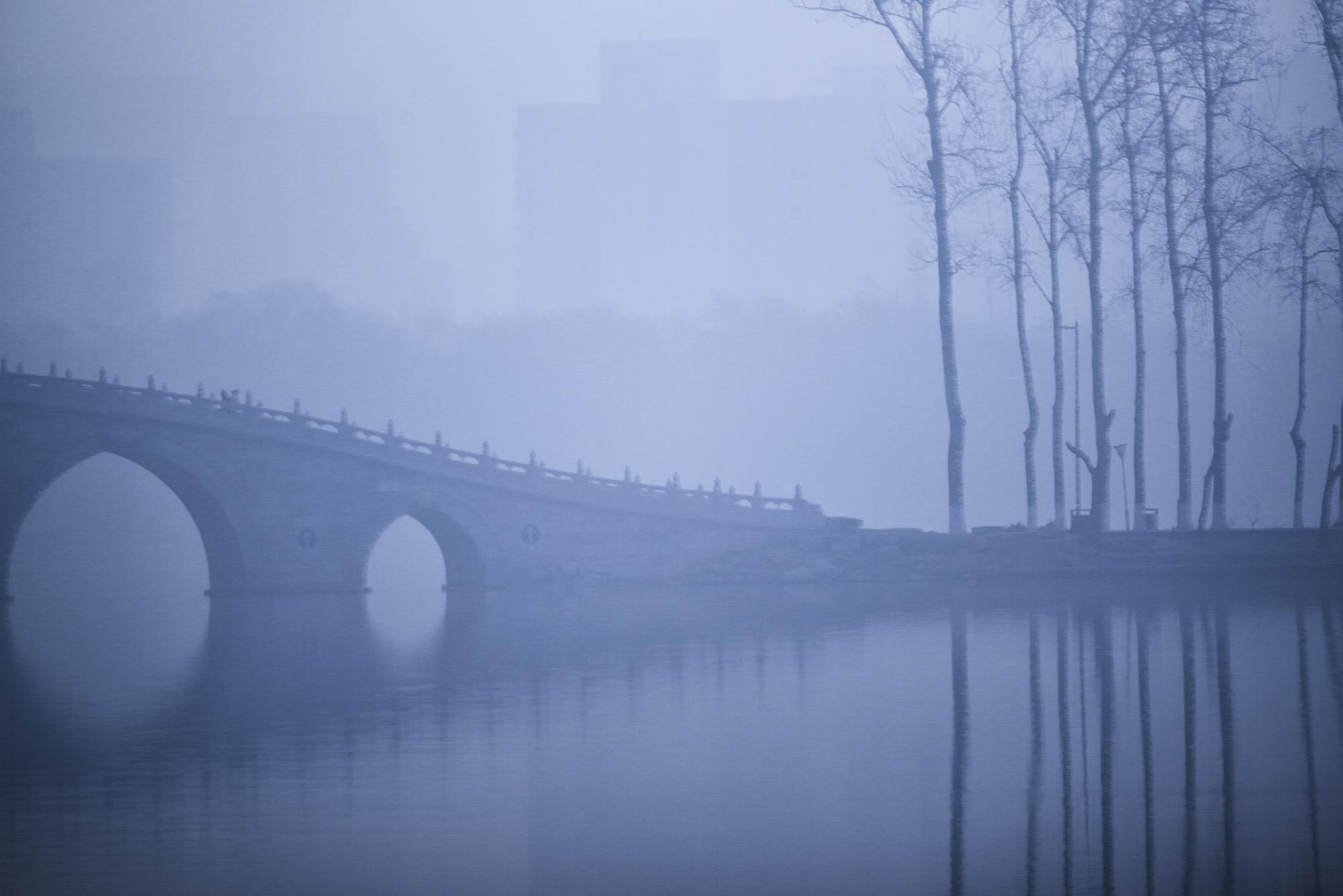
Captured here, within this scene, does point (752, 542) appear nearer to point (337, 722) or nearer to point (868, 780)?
point (337, 722)

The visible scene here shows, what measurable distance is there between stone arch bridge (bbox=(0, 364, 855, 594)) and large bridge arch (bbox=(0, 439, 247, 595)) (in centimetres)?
4

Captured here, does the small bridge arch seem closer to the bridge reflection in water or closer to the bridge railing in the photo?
the bridge railing

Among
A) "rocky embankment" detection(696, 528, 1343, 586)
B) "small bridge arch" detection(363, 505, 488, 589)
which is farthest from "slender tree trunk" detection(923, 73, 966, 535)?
"small bridge arch" detection(363, 505, 488, 589)

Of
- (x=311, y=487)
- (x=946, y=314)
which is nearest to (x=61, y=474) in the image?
(x=311, y=487)

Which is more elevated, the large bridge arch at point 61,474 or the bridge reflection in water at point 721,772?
the large bridge arch at point 61,474

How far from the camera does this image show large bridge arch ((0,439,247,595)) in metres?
30.1

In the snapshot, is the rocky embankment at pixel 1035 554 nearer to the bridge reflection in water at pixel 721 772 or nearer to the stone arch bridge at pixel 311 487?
the stone arch bridge at pixel 311 487

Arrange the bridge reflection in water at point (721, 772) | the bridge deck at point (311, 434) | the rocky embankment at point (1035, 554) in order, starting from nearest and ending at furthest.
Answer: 1. the bridge reflection in water at point (721, 772)
2. the rocky embankment at point (1035, 554)
3. the bridge deck at point (311, 434)

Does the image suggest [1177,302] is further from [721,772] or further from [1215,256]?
[721,772]

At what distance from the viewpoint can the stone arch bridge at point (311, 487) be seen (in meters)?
29.7

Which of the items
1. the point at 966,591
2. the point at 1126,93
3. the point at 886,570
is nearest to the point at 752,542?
the point at 886,570

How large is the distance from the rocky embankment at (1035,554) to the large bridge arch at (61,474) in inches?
498

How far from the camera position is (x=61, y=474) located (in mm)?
30656

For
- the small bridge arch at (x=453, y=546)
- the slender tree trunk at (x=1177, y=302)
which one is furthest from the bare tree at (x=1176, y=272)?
the small bridge arch at (x=453, y=546)
